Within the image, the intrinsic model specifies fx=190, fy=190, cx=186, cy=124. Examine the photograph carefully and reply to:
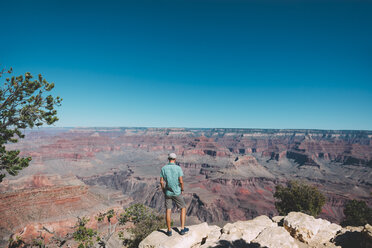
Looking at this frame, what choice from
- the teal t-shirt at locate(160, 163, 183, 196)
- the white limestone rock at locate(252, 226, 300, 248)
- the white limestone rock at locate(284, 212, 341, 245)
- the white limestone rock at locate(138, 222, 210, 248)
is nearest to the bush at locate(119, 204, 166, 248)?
the white limestone rock at locate(138, 222, 210, 248)

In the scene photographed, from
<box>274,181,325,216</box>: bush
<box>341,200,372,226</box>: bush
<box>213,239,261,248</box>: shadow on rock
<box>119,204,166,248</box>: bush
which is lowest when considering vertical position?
<box>341,200,372,226</box>: bush

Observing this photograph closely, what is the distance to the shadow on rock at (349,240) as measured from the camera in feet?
27.8

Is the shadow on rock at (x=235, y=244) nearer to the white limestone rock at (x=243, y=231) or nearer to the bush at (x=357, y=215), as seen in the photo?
the white limestone rock at (x=243, y=231)

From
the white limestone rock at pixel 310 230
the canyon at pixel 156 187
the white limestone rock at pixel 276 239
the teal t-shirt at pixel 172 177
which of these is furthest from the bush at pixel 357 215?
the teal t-shirt at pixel 172 177

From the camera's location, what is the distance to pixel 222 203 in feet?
267

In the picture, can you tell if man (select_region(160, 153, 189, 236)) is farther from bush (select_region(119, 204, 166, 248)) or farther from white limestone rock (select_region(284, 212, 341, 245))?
white limestone rock (select_region(284, 212, 341, 245))

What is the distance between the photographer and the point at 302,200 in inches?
1120

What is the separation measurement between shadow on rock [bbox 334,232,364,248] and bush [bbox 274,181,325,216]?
21675 mm

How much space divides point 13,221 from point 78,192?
525 inches

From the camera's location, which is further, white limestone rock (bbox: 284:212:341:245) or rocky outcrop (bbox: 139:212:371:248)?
white limestone rock (bbox: 284:212:341:245)

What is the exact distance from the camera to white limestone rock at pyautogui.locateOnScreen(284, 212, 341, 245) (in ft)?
30.9

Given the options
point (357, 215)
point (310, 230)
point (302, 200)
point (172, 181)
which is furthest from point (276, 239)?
point (357, 215)

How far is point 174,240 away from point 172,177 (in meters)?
2.87

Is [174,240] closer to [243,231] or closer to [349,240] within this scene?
[243,231]
